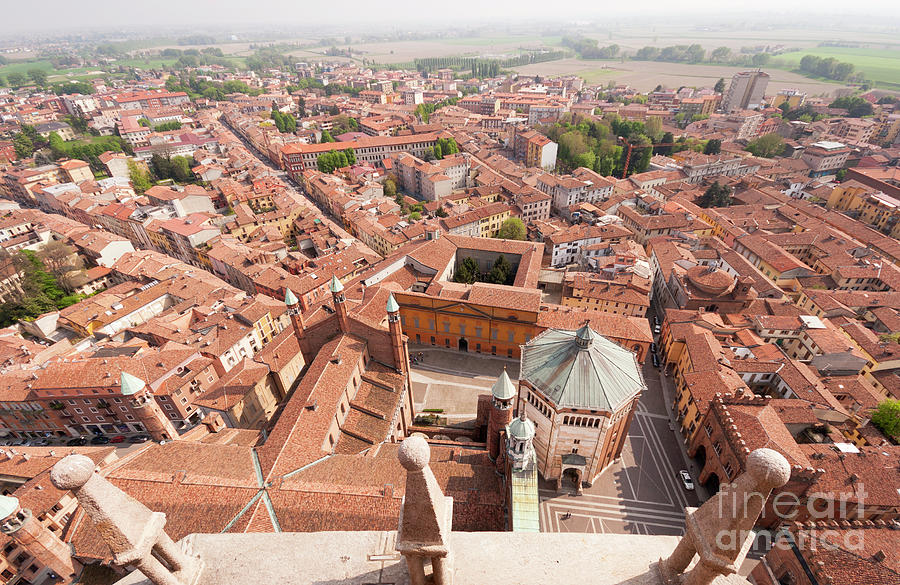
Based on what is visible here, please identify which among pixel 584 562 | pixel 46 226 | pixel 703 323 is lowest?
pixel 46 226

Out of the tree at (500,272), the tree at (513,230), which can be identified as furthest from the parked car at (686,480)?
the tree at (513,230)

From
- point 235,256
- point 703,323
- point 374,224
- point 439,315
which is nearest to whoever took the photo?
point 703,323

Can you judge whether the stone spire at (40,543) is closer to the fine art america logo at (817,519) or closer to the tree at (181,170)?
the fine art america logo at (817,519)

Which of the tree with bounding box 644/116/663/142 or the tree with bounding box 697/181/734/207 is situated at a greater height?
the tree with bounding box 644/116/663/142

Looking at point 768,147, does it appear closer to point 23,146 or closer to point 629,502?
point 629,502

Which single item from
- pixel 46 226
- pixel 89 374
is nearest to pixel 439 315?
pixel 89 374

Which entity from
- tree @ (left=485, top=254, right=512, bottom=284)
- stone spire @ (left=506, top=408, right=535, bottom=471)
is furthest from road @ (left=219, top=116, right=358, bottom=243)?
stone spire @ (left=506, top=408, right=535, bottom=471)

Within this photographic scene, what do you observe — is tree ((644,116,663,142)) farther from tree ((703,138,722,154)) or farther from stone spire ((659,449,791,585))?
stone spire ((659,449,791,585))

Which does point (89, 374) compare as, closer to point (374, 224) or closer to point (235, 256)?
point (235, 256)
